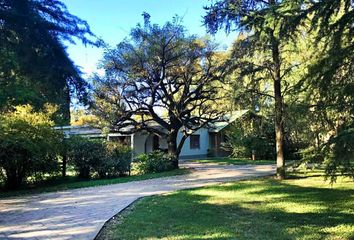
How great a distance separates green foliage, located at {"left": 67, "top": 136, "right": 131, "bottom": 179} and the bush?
1796 millimetres

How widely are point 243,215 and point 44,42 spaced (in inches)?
250

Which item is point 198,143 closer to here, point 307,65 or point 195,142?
point 195,142

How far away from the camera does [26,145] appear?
1465 cm

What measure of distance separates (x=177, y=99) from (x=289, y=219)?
1637 centimetres

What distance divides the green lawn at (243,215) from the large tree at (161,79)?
9.11 m

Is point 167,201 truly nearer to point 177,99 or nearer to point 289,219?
point 289,219

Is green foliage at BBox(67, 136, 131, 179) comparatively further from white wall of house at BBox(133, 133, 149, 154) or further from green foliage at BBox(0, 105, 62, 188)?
white wall of house at BBox(133, 133, 149, 154)

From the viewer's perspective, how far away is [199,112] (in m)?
24.3

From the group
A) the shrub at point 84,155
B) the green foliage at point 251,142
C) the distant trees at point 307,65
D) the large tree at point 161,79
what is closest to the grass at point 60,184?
the shrub at point 84,155

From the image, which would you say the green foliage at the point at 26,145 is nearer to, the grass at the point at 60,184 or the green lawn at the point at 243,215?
the grass at the point at 60,184

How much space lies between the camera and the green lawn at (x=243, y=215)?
744 cm

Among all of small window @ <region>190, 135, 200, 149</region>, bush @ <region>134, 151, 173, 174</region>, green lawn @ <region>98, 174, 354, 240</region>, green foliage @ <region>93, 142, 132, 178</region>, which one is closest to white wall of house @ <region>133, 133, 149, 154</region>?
small window @ <region>190, 135, 200, 149</region>

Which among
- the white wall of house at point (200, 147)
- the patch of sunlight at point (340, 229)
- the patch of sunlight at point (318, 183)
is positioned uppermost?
the white wall of house at point (200, 147)

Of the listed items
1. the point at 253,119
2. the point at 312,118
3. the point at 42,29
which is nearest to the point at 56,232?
the point at 42,29
